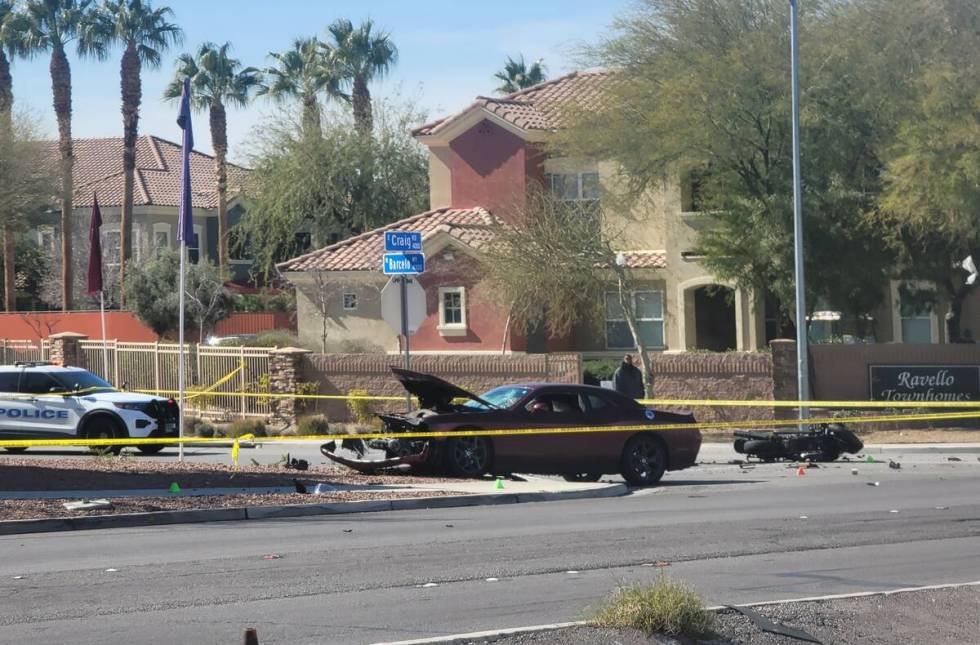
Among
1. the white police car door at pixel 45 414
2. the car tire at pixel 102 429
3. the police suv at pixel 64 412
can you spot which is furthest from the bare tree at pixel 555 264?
the white police car door at pixel 45 414

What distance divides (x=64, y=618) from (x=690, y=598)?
4207 mm

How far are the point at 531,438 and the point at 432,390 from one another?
1.51 meters

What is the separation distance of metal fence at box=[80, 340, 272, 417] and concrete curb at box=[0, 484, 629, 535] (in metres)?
17.6

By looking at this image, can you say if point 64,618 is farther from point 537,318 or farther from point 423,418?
point 537,318

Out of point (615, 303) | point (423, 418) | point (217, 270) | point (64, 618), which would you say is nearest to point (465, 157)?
point (615, 303)

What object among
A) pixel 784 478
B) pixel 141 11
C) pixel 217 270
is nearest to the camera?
pixel 784 478

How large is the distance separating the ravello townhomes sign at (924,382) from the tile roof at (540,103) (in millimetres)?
11588

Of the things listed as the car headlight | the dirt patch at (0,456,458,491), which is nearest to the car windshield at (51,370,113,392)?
the car headlight

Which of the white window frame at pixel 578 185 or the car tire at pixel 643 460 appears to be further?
the white window frame at pixel 578 185

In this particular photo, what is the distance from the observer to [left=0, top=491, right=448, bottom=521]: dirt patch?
50.5 ft

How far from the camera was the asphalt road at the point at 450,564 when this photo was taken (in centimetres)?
974

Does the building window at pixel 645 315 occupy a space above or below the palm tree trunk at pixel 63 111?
below

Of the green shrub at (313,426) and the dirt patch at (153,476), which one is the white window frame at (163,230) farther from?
the dirt patch at (153,476)

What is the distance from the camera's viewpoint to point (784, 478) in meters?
20.9
